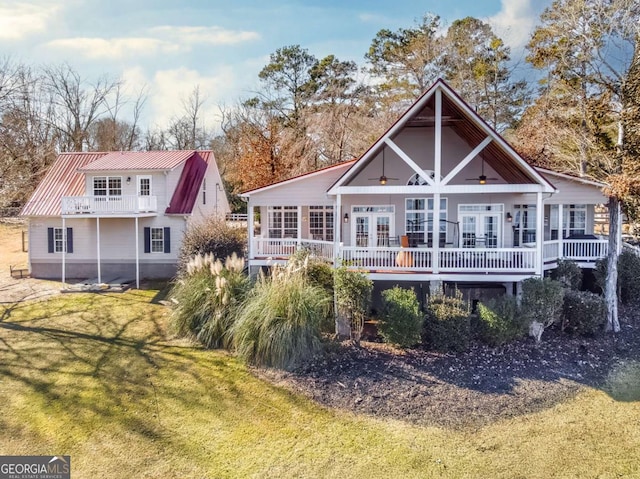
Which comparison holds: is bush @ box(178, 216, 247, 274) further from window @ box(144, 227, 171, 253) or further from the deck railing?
the deck railing

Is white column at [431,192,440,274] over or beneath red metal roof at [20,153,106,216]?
beneath

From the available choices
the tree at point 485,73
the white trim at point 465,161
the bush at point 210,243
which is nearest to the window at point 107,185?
the bush at point 210,243

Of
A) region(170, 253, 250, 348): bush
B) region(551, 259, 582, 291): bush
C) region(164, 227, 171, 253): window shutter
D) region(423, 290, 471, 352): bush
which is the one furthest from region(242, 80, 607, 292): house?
region(164, 227, 171, 253): window shutter

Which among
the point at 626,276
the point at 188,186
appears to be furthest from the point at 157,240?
the point at 626,276

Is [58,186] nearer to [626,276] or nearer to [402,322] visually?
[402,322]

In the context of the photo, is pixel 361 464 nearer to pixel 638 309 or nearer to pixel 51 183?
pixel 638 309

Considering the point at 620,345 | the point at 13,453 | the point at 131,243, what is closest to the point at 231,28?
the point at 131,243
